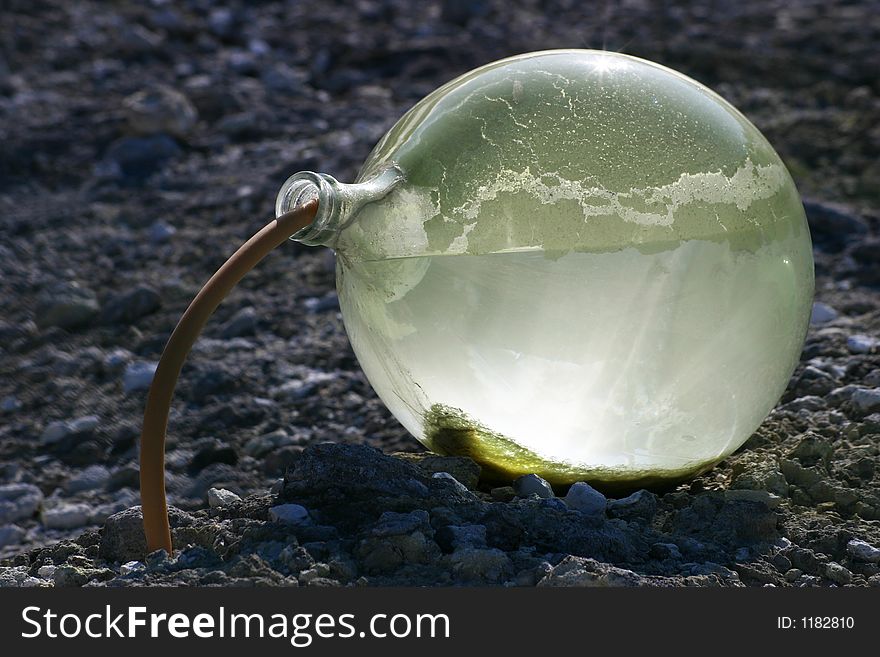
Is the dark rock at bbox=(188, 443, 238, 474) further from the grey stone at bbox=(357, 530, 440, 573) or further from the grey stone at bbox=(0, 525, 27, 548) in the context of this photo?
the grey stone at bbox=(357, 530, 440, 573)

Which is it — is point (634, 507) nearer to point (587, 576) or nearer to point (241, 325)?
point (587, 576)

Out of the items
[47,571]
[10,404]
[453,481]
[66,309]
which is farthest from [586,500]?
[66,309]

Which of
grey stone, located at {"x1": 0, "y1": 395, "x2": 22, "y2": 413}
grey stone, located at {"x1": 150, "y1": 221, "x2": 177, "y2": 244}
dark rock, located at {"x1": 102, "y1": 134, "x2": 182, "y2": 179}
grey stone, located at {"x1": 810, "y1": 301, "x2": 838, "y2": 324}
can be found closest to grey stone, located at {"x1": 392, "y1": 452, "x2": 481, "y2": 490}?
grey stone, located at {"x1": 810, "y1": 301, "x2": 838, "y2": 324}

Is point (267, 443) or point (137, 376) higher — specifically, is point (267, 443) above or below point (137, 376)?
below

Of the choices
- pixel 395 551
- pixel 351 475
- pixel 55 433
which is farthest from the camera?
pixel 55 433

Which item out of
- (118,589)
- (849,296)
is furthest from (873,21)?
(118,589)

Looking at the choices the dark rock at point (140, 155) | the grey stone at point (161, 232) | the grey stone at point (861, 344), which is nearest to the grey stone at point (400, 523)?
the grey stone at point (861, 344)

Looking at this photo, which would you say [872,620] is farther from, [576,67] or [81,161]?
[81,161]
